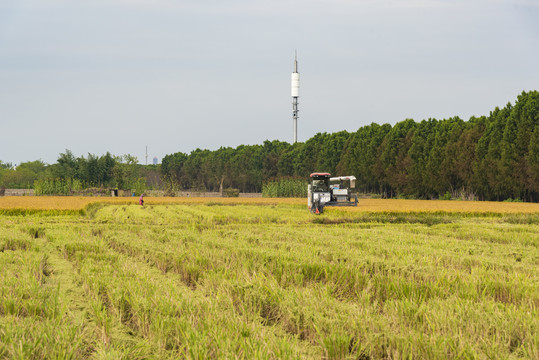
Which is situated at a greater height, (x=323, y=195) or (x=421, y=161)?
(x=421, y=161)

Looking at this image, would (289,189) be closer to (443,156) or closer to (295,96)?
(443,156)

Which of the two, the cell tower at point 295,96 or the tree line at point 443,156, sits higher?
the cell tower at point 295,96

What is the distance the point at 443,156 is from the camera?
47.6 metres

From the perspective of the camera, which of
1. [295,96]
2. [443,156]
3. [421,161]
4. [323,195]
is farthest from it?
[295,96]

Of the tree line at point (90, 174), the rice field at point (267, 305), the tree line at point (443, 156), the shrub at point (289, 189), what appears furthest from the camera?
the tree line at point (90, 174)

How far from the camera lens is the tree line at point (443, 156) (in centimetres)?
3803

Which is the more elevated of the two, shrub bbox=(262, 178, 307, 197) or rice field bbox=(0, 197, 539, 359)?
shrub bbox=(262, 178, 307, 197)

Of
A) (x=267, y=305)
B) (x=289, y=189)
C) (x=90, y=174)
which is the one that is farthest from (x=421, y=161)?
(x=267, y=305)

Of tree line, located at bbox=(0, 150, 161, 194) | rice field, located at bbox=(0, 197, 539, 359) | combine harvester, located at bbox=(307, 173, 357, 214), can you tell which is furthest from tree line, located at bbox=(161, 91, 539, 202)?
rice field, located at bbox=(0, 197, 539, 359)

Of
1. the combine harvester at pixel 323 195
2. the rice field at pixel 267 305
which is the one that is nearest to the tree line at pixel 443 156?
the combine harvester at pixel 323 195

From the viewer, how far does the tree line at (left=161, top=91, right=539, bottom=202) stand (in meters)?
38.0

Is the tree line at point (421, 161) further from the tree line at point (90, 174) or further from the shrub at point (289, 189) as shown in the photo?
the shrub at point (289, 189)

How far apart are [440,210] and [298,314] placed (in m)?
20.0

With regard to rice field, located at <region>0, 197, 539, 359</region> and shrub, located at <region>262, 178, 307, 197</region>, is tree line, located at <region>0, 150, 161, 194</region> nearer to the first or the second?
shrub, located at <region>262, 178, 307, 197</region>
